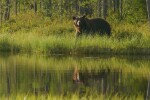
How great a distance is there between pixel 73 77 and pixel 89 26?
1227cm

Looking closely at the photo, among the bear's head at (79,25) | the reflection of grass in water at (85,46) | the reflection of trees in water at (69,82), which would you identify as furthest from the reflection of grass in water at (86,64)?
the bear's head at (79,25)

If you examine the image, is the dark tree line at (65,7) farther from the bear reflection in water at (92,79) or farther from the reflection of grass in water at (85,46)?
the bear reflection in water at (92,79)

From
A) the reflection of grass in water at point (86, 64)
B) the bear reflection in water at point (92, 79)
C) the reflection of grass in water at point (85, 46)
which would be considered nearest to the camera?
the bear reflection in water at point (92, 79)

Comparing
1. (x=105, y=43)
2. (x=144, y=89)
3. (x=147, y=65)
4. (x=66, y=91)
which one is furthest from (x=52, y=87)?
(x=105, y=43)

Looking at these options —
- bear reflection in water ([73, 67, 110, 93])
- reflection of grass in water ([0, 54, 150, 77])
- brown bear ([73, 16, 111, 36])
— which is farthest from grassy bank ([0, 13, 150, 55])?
bear reflection in water ([73, 67, 110, 93])

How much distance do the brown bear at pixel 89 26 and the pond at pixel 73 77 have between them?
574 cm

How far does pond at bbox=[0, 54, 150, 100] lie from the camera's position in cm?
1170

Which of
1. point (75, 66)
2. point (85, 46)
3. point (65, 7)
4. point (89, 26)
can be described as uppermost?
point (65, 7)

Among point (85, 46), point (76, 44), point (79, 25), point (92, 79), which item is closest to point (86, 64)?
point (92, 79)

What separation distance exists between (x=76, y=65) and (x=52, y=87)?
18.1 feet

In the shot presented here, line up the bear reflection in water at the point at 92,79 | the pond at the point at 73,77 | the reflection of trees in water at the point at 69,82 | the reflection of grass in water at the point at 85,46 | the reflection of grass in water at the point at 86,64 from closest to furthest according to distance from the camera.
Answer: the pond at the point at 73,77 → the reflection of trees in water at the point at 69,82 → the bear reflection in water at the point at 92,79 → the reflection of grass in water at the point at 86,64 → the reflection of grass in water at the point at 85,46

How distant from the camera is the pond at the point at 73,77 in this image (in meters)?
11.7

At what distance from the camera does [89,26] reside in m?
26.6

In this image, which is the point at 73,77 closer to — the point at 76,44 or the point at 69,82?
the point at 69,82
